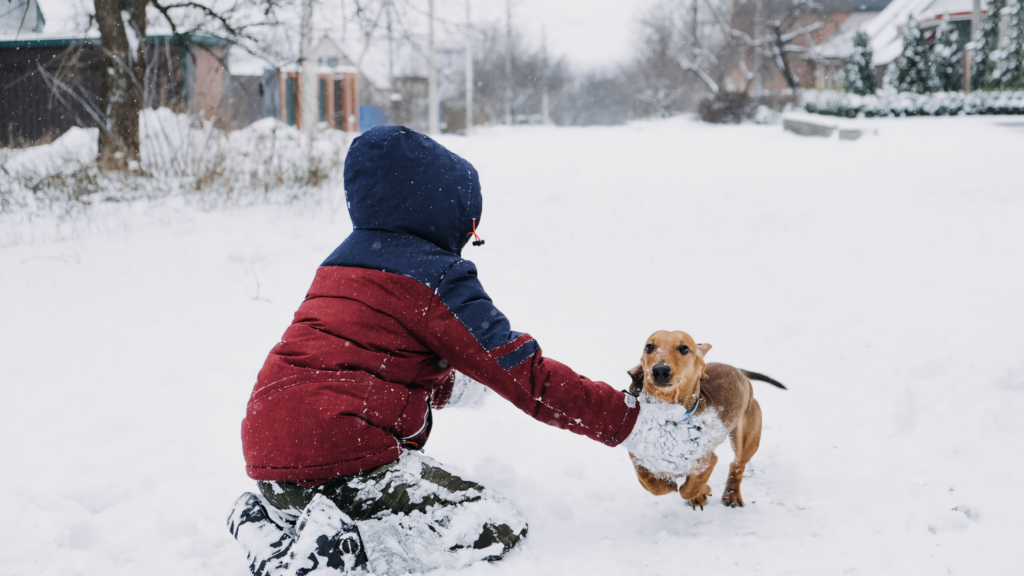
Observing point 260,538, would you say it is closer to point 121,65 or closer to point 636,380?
point 636,380

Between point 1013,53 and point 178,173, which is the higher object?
point 1013,53

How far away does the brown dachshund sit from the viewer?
2441mm

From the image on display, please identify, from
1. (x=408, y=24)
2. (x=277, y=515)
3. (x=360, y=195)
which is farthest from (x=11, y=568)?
(x=408, y=24)

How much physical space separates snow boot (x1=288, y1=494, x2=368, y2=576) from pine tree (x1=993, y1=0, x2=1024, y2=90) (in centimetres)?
1859

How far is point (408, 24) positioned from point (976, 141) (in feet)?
28.9

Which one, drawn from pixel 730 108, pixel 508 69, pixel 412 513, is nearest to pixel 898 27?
pixel 730 108

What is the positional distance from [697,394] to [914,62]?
19139 mm

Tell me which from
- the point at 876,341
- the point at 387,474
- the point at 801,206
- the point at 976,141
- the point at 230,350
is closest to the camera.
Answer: the point at 387,474

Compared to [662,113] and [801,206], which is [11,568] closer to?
[801,206]

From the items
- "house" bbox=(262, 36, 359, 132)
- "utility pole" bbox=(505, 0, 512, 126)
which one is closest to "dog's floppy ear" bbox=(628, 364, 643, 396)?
"house" bbox=(262, 36, 359, 132)

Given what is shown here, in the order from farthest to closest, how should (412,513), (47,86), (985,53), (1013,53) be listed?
(985,53)
(1013,53)
(47,86)
(412,513)

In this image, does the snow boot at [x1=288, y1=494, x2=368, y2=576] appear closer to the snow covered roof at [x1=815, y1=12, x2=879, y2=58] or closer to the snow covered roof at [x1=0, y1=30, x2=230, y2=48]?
the snow covered roof at [x1=0, y1=30, x2=230, y2=48]

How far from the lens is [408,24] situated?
11.5 m

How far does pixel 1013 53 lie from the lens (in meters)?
16.0
